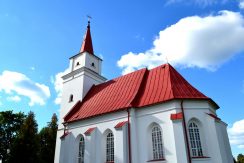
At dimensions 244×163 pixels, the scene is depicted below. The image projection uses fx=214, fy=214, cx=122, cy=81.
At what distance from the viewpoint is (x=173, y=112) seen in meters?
14.9

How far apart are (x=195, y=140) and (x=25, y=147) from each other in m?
16.8

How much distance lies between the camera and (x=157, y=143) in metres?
15.1

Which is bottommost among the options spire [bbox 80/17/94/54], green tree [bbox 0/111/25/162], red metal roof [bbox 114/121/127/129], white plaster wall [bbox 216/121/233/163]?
white plaster wall [bbox 216/121/233/163]

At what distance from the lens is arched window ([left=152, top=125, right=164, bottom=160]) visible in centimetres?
1480

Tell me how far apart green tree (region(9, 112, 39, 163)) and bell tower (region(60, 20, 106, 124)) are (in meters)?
3.92

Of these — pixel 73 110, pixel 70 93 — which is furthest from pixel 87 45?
pixel 73 110

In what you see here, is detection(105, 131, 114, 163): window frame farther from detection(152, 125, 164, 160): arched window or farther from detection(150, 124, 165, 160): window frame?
detection(152, 125, 164, 160): arched window

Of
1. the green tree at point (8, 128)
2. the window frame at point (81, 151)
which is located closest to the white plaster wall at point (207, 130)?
the window frame at point (81, 151)

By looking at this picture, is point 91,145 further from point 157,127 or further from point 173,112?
point 173,112

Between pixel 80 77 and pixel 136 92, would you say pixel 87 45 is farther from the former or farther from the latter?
pixel 136 92

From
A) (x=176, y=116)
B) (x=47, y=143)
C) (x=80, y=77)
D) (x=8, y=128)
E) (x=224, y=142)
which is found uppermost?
(x=80, y=77)

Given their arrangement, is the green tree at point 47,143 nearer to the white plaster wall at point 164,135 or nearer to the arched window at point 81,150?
the arched window at point 81,150

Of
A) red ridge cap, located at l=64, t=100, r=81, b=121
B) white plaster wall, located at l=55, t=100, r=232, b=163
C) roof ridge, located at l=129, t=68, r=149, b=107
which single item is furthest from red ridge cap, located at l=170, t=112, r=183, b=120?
red ridge cap, located at l=64, t=100, r=81, b=121

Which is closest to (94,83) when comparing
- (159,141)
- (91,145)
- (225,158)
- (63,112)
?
(63,112)
